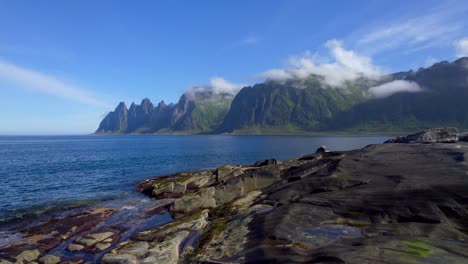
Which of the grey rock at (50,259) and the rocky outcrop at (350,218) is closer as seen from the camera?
the rocky outcrop at (350,218)

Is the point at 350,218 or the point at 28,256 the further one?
the point at 28,256

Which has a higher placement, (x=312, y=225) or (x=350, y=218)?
(x=350, y=218)

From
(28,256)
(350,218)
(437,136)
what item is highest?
(437,136)

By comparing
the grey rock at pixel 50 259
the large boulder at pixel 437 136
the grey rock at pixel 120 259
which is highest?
the large boulder at pixel 437 136

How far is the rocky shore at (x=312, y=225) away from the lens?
18.3 m

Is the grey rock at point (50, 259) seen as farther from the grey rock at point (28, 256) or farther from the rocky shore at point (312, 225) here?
the grey rock at point (28, 256)

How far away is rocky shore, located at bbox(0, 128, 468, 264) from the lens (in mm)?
18297

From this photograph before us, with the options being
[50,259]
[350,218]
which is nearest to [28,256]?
[50,259]

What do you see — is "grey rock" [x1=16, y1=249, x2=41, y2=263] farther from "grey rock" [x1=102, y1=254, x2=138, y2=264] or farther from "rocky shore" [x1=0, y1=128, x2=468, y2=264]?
Result: "grey rock" [x1=102, y1=254, x2=138, y2=264]

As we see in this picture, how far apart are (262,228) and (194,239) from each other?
6.90 meters

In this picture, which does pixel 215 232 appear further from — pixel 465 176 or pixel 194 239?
pixel 465 176

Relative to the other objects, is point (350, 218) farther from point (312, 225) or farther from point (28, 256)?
point (28, 256)

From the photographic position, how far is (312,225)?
24000mm

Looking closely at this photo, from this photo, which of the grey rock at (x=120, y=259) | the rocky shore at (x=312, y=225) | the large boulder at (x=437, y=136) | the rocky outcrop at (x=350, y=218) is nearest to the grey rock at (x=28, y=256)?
the rocky shore at (x=312, y=225)
